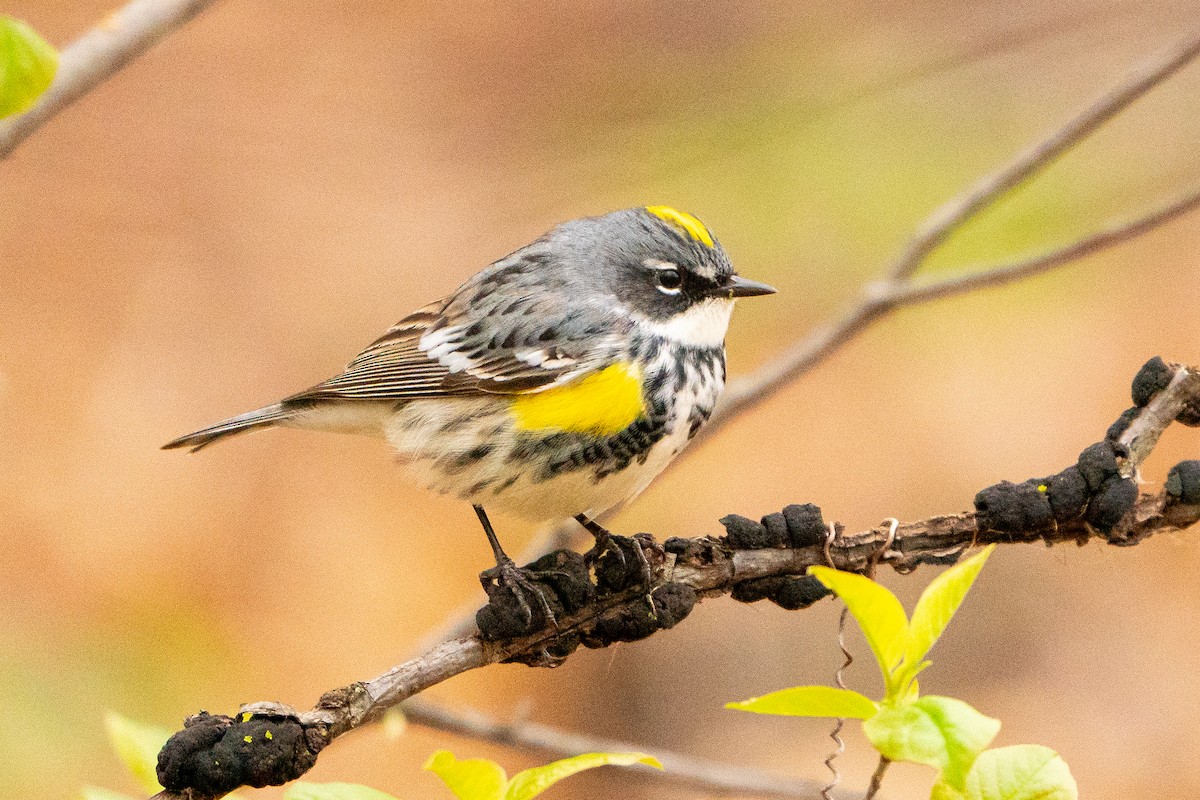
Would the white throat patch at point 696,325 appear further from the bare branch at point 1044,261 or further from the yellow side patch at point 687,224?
the bare branch at point 1044,261

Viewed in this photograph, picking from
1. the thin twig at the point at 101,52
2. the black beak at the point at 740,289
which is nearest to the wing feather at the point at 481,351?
the black beak at the point at 740,289

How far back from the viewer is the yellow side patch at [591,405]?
2.96m

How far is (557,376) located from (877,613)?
1.69 m

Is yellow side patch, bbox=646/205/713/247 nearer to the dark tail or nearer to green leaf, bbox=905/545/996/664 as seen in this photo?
the dark tail

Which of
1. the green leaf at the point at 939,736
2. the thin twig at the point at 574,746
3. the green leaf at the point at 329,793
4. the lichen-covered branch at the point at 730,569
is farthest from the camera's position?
the thin twig at the point at 574,746

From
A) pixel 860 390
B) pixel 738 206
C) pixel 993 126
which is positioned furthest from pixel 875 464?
pixel 993 126

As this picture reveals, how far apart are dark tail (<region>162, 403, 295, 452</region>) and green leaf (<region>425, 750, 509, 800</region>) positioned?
2.04m

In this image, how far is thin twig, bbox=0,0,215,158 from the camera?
6.92 feet

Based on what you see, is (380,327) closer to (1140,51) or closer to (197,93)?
(197,93)

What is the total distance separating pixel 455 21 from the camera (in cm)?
872

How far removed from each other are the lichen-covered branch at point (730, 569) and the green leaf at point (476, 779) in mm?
244

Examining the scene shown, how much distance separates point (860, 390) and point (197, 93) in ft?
14.9

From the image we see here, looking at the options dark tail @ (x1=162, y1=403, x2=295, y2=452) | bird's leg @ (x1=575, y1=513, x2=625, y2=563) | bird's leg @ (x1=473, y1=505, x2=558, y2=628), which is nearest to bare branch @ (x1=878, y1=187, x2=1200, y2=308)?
bird's leg @ (x1=575, y1=513, x2=625, y2=563)

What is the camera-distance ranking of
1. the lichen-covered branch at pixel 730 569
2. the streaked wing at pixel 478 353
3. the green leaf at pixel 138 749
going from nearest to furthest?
the lichen-covered branch at pixel 730 569
the green leaf at pixel 138 749
the streaked wing at pixel 478 353
